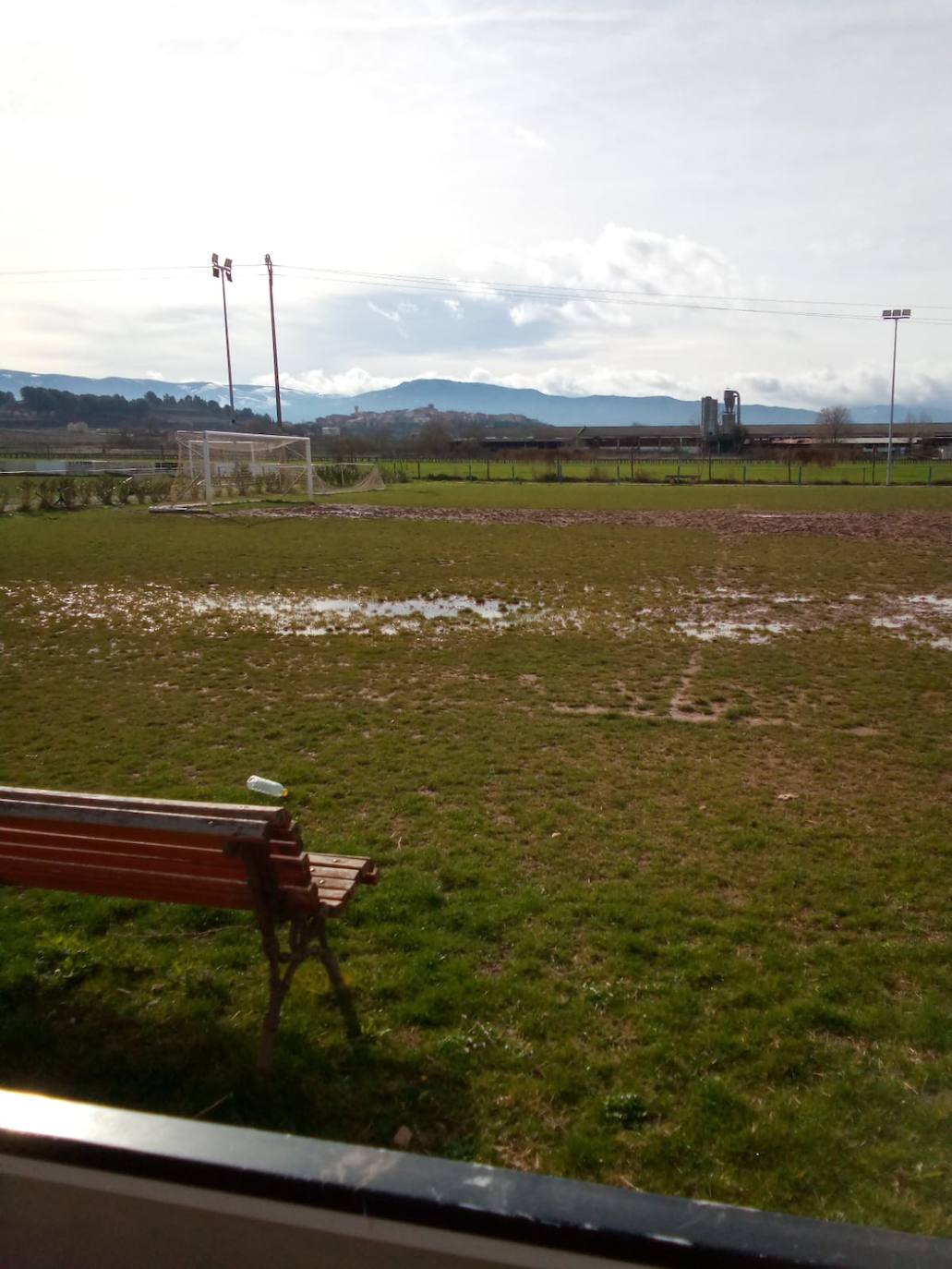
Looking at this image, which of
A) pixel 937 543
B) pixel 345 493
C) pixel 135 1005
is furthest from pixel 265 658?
pixel 345 493

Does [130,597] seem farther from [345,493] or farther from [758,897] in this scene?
[345,493]

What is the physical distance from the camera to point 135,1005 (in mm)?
3584

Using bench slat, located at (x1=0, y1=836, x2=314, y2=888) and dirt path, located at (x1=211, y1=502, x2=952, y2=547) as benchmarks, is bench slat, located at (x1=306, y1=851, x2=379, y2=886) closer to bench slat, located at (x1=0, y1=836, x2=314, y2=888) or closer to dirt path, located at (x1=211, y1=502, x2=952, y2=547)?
bench slat, located at (x1=0, y1=836, x2=314, y2=888)

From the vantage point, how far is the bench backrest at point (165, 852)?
119 inches

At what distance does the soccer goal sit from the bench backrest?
1117 inches

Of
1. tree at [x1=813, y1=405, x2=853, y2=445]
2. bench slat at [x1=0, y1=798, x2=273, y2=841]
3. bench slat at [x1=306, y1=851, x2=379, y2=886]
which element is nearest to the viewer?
bench slat at [x1=0, y1=798, x2=273, y2=841]

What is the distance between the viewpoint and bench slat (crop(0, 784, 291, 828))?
3021 mm

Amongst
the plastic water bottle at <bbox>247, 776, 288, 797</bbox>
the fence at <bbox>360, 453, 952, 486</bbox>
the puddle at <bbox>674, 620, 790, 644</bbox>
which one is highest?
the fence at <bbox>360, 453, 952, 486</bbox>

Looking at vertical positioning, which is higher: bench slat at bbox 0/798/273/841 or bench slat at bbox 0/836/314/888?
bench slat at bbox 0/798/273/841

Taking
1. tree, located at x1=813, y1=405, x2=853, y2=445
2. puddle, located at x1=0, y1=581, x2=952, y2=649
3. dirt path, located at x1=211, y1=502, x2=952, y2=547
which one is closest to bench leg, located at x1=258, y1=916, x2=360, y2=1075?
puddle, located at x1=0, y1=581, x2=952, y2=649

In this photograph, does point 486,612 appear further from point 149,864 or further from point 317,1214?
point 317,1214

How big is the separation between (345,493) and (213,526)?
1672cm

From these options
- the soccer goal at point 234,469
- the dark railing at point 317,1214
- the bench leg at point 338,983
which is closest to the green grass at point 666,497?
the soccer goal at point 234,469

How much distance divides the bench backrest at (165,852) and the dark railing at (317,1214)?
4.11 ft
